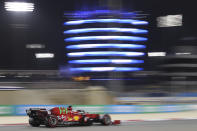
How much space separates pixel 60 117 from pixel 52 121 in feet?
0.89

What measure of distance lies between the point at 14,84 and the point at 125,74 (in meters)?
43.0

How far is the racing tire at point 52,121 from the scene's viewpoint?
32.5 feet

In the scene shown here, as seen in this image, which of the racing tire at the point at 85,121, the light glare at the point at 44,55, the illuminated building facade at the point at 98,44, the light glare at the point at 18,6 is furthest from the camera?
the light glare at the point at 44,55

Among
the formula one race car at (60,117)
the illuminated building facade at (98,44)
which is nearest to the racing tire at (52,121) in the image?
the formula one race car at (60,117)

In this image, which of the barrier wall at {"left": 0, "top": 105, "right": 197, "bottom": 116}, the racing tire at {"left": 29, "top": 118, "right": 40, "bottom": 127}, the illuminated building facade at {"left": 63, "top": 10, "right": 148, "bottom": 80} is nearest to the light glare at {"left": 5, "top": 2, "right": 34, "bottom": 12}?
the barrier wall at {"left": 0, "top": 105, "right": 197, "bottom": 116}

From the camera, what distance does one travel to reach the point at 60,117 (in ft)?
33.0

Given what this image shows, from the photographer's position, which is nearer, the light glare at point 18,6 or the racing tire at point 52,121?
the racing tire at point 52,121

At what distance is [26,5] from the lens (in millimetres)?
24516

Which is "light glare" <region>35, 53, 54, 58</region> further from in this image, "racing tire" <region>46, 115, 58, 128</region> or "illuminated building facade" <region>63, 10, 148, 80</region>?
"racing tire" <region>46, 115, 58, 128</region>

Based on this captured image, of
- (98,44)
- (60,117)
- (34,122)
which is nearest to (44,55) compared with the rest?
(98,44)

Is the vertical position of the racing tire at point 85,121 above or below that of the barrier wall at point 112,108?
above

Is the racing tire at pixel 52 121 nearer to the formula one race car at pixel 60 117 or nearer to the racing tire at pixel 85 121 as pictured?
the formula one race car at pixel 60 117

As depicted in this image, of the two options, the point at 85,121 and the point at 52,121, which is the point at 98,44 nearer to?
the point at 85,121

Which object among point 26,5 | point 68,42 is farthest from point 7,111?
point 68,42
